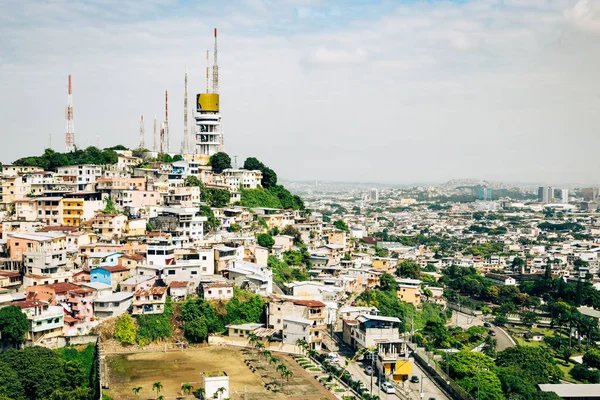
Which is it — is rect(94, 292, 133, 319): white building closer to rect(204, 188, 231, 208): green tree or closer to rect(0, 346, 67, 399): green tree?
→ rect(0, 346, 67, 399): green tree

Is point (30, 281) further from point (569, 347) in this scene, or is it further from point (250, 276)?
point (569, 347)

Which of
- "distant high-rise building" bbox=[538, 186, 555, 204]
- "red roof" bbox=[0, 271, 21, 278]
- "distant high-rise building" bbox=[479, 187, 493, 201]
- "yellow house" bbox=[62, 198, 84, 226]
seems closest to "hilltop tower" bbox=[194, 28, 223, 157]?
"yellow house" bbox=[62, 198, 84, 226]

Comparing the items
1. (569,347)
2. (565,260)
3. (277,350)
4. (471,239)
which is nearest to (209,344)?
(277,350)

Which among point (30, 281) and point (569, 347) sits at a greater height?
point (30, 281)

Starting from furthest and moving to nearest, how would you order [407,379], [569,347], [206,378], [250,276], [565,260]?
1. [565,260]
2. [569,347]
3. [250,276]
4. [407,379]
5. [206,378]

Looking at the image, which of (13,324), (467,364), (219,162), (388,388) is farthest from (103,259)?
(219,162)

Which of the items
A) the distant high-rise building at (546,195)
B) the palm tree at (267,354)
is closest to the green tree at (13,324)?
the palm tree at (267,354)

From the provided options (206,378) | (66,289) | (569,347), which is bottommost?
(569,347)
